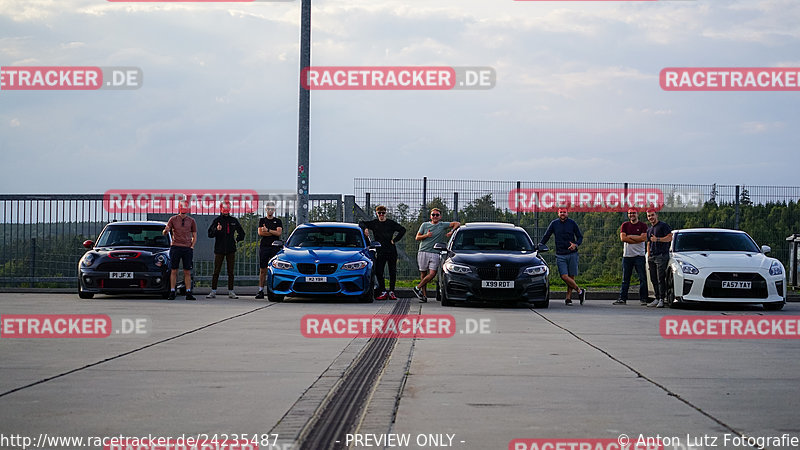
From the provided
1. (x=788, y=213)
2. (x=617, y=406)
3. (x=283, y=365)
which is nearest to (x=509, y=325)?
(x=283, y=365)

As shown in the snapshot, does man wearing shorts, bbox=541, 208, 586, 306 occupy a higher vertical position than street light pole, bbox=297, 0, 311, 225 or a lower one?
lower

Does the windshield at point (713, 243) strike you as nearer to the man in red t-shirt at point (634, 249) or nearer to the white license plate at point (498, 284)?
the man in red t-shirt at point (634, 249)

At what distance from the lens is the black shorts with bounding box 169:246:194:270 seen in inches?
751

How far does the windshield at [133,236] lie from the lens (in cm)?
1972

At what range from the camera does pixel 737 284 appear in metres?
17.2

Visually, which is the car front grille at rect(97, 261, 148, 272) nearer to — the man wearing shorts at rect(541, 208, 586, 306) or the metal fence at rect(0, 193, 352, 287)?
the metal fence at rect(0, 193, 352, 287)

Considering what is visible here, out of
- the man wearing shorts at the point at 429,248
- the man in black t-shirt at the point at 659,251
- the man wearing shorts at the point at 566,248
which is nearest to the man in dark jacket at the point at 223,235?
the man wearing shorts at the point at 429,248

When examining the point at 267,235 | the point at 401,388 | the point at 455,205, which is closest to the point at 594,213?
the point at 455,205

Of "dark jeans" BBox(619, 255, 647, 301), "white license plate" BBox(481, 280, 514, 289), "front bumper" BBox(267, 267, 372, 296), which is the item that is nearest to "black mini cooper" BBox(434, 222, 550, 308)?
"white license plate" BBox(481, 280, 514, 289)

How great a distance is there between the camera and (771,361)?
9.71 m

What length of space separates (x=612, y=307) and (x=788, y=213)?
8.54 m

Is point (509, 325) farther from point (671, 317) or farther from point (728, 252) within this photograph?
point (728, 252)

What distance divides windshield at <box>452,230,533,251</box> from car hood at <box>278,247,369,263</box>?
73.2 inches

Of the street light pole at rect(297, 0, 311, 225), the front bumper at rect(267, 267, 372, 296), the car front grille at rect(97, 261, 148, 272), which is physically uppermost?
the street light pole at rect(297, 0, 311, 225)
